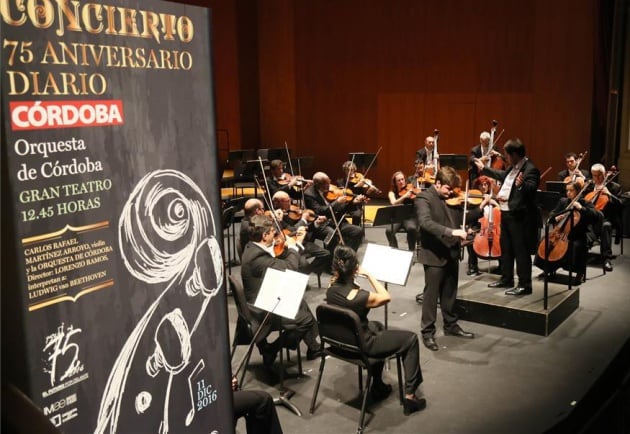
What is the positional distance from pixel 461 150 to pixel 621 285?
249 inches

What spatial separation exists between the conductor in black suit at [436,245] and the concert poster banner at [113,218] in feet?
13.2

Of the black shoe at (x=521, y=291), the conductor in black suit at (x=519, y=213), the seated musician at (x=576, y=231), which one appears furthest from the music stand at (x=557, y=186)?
the black shoe at (x=521, y=291)

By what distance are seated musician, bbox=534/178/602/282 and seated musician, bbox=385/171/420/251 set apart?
174 cm

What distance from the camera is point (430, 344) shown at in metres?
5.73

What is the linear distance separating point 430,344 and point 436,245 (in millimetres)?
923

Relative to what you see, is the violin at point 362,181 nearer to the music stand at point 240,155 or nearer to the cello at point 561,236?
the music stand at point 240,155

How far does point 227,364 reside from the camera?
1793 millimetres

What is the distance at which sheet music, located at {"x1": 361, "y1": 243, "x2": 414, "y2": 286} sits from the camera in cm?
482

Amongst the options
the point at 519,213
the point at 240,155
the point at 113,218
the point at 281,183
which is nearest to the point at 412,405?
the point at 519,213

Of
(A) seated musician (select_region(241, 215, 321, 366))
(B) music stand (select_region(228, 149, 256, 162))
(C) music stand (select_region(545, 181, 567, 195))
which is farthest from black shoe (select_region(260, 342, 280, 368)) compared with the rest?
(B) music stand (select_region(228, 149, 256, 162))

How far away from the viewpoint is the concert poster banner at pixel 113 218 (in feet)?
4.03

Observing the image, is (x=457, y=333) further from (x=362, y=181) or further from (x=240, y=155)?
(x=240, y=155)

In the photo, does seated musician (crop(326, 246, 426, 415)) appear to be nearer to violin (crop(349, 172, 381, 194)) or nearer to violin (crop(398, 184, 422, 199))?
violin (crop(398, 184, 422, 199))

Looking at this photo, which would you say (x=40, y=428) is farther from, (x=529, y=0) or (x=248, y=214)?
(x=529, y=0)
